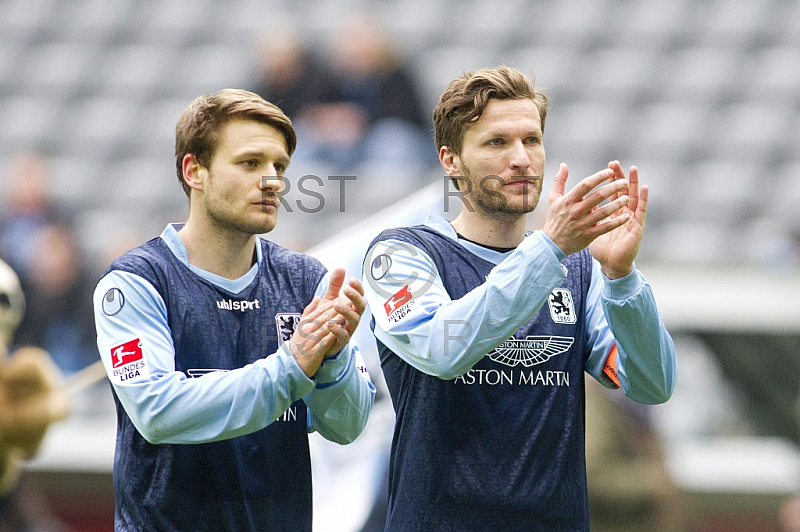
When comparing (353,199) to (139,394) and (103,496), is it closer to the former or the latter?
(103,496)

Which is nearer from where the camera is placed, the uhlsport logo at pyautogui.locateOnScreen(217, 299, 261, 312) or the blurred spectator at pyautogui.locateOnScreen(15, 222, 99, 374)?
the uhlsport logo at pyautogui.locateOnScreen(217, 299, 261, 312)

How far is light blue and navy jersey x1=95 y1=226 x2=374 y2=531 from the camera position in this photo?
112 inches

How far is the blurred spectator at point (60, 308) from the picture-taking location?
26.7 feet

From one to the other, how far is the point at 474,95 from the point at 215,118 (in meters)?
0.70

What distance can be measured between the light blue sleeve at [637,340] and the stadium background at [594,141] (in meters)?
3.58

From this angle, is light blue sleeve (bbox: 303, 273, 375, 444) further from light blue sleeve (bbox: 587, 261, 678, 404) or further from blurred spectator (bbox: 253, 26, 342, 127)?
blurred spectator (bbox: 253, 26, 342, 127)

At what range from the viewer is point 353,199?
9133 millimetres

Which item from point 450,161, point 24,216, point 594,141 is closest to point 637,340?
point 450,161

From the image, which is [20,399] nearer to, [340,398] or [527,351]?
[340,398]

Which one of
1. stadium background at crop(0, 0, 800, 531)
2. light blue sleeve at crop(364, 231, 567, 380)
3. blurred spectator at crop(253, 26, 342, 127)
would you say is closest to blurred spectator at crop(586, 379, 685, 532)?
stadium background at crop(0, 0, 800, 531)

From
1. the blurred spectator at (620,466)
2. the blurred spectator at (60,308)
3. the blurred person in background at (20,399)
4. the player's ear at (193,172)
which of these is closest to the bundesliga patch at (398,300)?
the player's ear at (193,172)

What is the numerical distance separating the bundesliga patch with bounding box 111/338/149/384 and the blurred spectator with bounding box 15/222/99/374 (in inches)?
213

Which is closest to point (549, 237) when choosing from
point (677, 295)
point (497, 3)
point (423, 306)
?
point (423, 306)

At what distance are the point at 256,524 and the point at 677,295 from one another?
5.18 m
